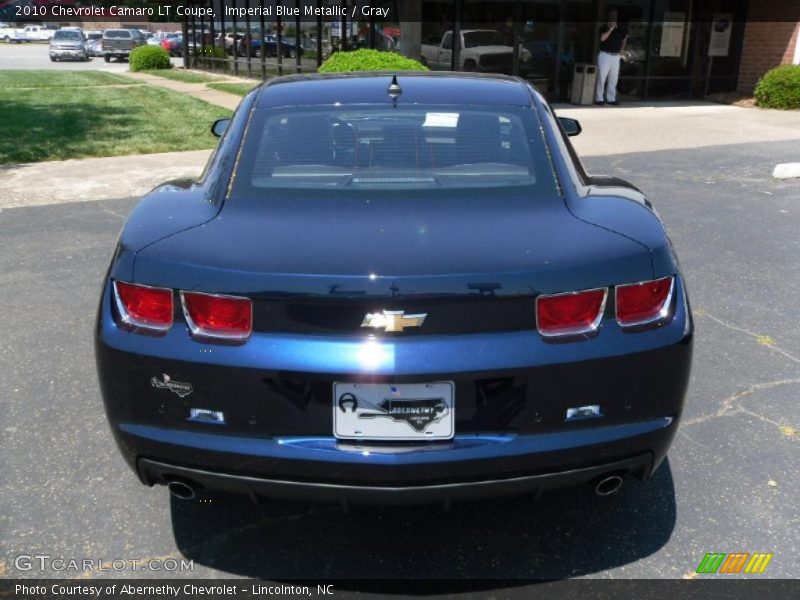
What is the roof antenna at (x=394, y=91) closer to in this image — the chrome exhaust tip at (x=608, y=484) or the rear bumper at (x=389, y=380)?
the rear bumper at (x=389, y=380)

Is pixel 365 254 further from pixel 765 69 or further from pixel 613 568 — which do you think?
pixel 765 69

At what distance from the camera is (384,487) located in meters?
2.18

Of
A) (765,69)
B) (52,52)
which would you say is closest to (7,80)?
(52,52)

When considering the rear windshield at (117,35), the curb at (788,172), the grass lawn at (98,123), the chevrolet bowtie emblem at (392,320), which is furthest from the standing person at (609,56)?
the rear windshield at (117,35)

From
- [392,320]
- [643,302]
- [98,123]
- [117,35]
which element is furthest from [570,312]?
[117,35]

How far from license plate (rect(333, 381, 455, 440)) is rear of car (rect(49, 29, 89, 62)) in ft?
151

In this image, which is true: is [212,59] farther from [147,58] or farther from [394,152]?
[394,152]

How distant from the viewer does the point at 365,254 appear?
218 cm

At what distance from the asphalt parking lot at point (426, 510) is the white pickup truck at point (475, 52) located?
43.7 feet

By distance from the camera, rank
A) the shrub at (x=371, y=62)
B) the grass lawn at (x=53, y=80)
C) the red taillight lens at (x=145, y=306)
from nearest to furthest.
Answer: the red taillight lens at (x=145, y=306) → the shrub at (x=371, y=62) → the grass lawn at (x=53, y=80)

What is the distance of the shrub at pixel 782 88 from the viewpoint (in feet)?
53.3

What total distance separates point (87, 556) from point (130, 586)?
0.23 m
